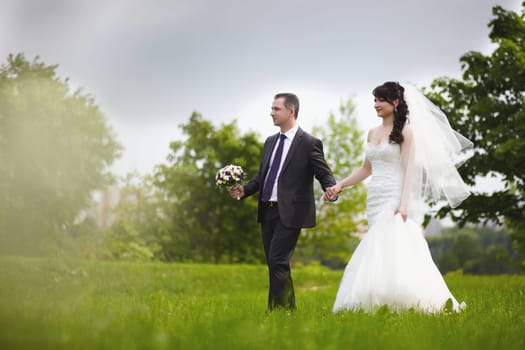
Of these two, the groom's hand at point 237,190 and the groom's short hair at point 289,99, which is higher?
the groom's short hair at point 289,99

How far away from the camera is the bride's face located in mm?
6332

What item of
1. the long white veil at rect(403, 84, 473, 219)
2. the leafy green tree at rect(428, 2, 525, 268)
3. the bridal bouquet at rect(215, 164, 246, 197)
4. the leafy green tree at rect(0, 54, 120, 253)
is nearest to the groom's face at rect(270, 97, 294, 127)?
the bridal bouquet at rect(215, 164, 246, 197)

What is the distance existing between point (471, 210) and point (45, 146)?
77.0ft

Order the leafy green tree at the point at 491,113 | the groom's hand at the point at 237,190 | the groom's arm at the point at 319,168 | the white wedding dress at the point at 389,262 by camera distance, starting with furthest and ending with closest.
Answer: the leafy green tree at the point at 491,113 → the groom's hand at the point at 237,190 → the groom's arm at the point at 319,168 → the white wedding dress at the point at 389,262

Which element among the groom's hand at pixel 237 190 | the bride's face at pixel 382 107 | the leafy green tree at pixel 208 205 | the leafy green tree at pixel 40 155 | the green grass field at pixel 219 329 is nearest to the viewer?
the green grass field at pixel 219 329

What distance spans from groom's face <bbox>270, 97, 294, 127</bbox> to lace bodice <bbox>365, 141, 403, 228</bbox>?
116 centimetres

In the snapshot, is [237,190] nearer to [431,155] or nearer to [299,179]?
[299,179]

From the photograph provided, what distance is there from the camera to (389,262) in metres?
5.93

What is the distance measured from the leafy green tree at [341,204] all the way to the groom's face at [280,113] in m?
25.3

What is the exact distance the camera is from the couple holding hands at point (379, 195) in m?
5.74

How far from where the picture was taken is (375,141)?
21.1 feet

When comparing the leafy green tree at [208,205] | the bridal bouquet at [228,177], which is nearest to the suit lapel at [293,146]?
the bridal bouquet at [228,177]

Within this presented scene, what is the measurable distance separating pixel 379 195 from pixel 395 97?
4.19 ft

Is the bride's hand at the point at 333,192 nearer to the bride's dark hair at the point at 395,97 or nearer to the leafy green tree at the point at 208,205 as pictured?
the bride's dark hair at the point at 395,97
